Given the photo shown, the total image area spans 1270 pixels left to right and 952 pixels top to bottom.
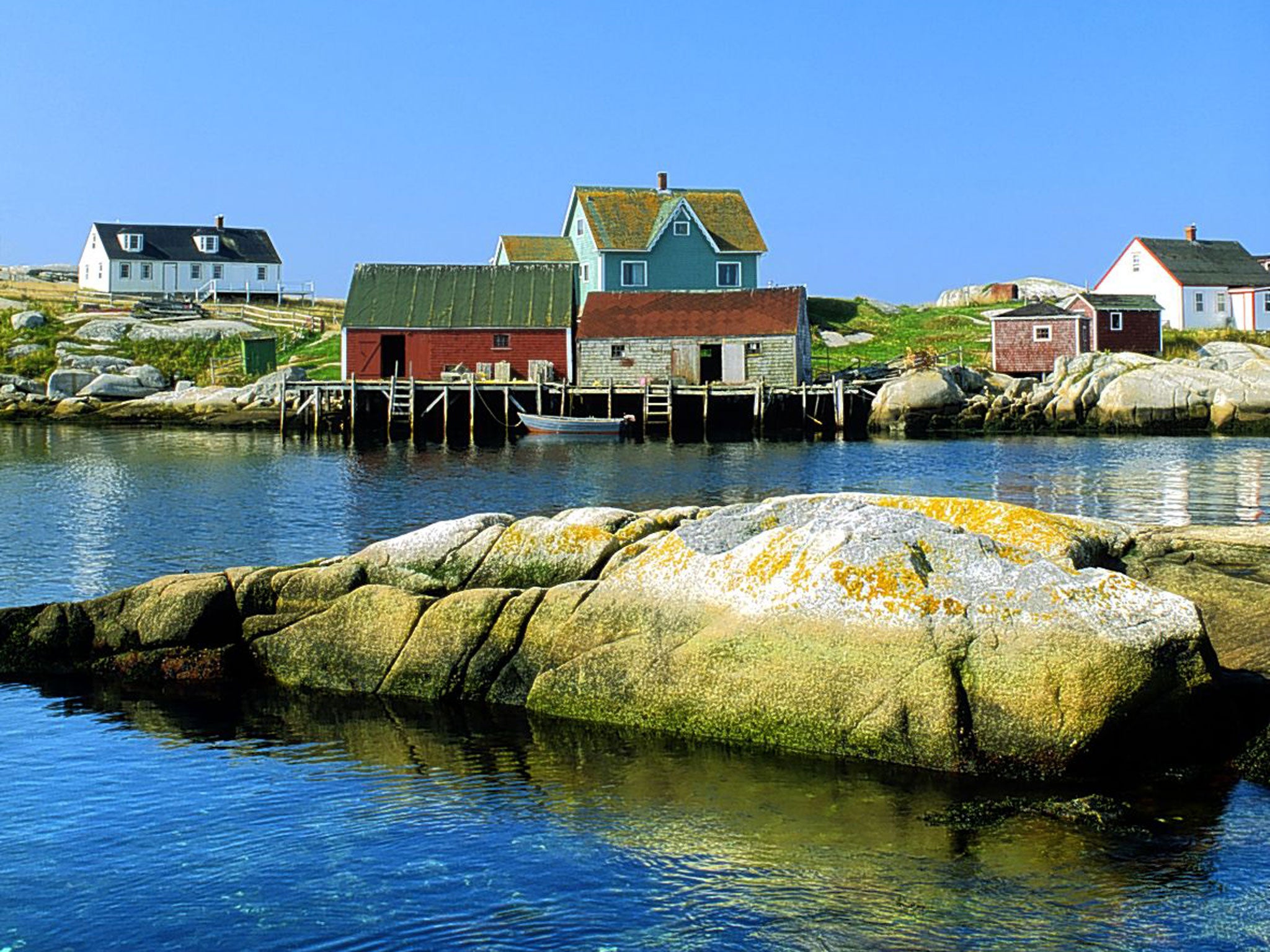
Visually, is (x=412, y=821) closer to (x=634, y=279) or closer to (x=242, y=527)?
(x=242, y=527)

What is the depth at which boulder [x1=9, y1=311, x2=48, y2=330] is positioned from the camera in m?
72.1

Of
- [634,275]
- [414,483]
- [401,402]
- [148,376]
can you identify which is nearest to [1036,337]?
[634,275]

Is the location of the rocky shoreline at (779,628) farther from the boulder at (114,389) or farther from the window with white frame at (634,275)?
the boulder at (114,389)

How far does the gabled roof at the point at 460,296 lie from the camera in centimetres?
5762

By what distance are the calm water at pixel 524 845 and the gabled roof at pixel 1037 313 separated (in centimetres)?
5329

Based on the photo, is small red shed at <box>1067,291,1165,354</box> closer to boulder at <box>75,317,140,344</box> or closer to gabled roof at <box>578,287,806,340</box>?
gabled roof at <box>578,287,806,340</box>

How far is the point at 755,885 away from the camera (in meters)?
8.45

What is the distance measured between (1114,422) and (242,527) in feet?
127

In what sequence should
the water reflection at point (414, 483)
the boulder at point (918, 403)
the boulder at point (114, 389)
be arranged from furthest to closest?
the boulder at point (114, 389) < the boulder at point (918, 403) < the water reflection at point (414, 483)

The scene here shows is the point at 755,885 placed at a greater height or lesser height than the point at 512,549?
lesser

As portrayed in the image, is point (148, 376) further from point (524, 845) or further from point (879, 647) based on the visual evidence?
point (524, 845)

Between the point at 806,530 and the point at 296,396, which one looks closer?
the point at 806,530

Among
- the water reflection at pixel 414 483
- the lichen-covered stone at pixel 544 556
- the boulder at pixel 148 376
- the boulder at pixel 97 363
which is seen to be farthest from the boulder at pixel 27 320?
the lichen-covered stone at pixel 544 556

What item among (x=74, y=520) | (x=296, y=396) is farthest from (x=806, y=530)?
(x=296, y=396)
